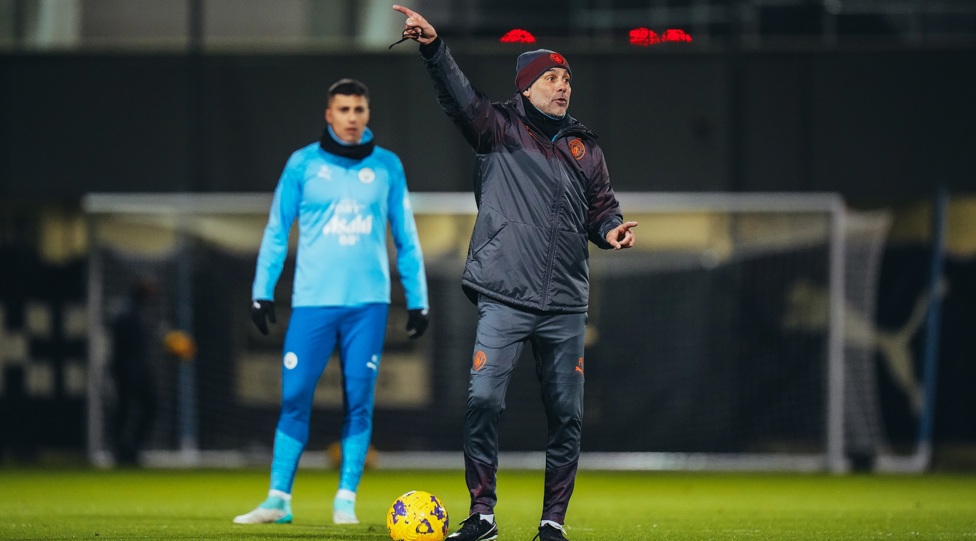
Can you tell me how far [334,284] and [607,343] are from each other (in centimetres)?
810

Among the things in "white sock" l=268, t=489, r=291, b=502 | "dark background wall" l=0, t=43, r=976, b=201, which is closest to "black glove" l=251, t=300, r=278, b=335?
"white sock" l=268, t=489, r=291, b=502

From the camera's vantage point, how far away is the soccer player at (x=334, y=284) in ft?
25.5

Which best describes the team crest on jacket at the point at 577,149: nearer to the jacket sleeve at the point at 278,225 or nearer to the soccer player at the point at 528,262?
the soccer player at the point at 528,262

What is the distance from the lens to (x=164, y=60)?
15664 mm

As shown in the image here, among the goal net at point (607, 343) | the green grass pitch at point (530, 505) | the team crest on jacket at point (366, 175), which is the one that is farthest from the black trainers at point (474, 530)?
the goal net at point (607, 343)

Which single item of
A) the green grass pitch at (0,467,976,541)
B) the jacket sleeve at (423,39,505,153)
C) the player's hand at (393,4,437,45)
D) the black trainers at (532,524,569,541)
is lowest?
the green grass pitch at (0,467,976,541)

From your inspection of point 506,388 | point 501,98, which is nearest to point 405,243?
point 506,388

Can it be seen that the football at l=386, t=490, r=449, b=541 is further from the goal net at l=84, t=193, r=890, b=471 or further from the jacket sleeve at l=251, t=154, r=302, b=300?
the goal net at l=84, t=193, r=890, b=471

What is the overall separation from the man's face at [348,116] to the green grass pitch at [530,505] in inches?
76.7

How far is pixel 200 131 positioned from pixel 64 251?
1.90 meters

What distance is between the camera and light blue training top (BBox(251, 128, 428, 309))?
25.5ft

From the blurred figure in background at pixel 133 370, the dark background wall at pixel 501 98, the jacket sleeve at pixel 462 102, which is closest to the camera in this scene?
the jacket sleeve at pixel 462 102

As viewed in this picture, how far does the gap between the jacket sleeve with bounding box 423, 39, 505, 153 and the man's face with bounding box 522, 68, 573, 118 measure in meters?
0.17

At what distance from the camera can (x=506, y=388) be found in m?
6.36
